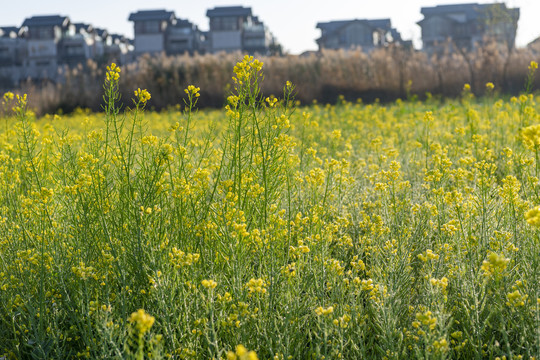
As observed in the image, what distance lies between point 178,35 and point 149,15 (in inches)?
119

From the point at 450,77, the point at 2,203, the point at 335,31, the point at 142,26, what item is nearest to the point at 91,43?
the point at 142,26

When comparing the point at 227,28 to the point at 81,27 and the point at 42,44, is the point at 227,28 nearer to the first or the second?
the point at 81,27

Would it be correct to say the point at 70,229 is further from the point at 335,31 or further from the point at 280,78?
the point at 335,31

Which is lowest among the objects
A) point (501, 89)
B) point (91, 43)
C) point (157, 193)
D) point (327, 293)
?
point (327, 293)

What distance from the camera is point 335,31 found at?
43.2m

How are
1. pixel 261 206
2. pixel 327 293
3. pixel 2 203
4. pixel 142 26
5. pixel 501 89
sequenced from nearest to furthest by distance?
1. pixel 327 293
2. pixel 261 206
3. pixel 2 203
4. pixel 501 89
5. pixel 142 26

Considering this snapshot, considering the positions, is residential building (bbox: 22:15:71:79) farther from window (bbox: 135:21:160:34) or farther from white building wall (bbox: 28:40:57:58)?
window (bbox: 135:21:160:34)

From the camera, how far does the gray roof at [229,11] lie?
43.4 metres

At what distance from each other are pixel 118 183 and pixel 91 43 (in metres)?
47.5

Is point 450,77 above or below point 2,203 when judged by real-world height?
above

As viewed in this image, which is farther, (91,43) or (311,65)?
(91,43)

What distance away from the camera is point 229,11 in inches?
1715

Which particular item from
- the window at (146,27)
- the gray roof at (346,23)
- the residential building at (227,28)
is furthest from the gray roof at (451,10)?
the window at (146,27)

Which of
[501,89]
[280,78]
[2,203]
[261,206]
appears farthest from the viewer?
[280,78]
